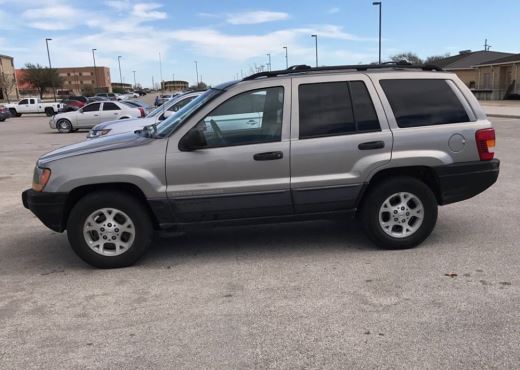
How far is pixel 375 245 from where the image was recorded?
5.19 metres

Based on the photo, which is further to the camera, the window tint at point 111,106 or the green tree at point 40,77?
the green tree at point 40,77

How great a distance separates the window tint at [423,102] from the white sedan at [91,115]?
1967cm

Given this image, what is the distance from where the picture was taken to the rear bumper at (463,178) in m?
5.00

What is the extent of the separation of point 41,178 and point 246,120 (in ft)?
6.63

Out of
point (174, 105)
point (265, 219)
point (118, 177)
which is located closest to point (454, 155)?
point (265, 219)

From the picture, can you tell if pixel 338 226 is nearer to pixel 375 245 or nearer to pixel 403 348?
pixel 375 245

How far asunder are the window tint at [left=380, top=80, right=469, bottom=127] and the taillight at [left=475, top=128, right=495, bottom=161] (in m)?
0.21

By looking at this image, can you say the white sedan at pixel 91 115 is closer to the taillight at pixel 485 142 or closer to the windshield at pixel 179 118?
the windshield at pixel 179 118

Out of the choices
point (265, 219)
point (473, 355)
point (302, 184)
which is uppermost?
point (302, 184)

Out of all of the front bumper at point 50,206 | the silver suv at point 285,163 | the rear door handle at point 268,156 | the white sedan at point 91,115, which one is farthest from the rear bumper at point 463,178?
the white sedan at point 91,115

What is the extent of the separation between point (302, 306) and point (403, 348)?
2.91ft

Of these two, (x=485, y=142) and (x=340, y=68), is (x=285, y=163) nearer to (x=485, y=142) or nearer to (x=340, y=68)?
(x=340, y=68)

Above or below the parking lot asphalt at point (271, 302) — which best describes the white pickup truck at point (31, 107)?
above

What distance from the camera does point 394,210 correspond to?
5.02 metres
